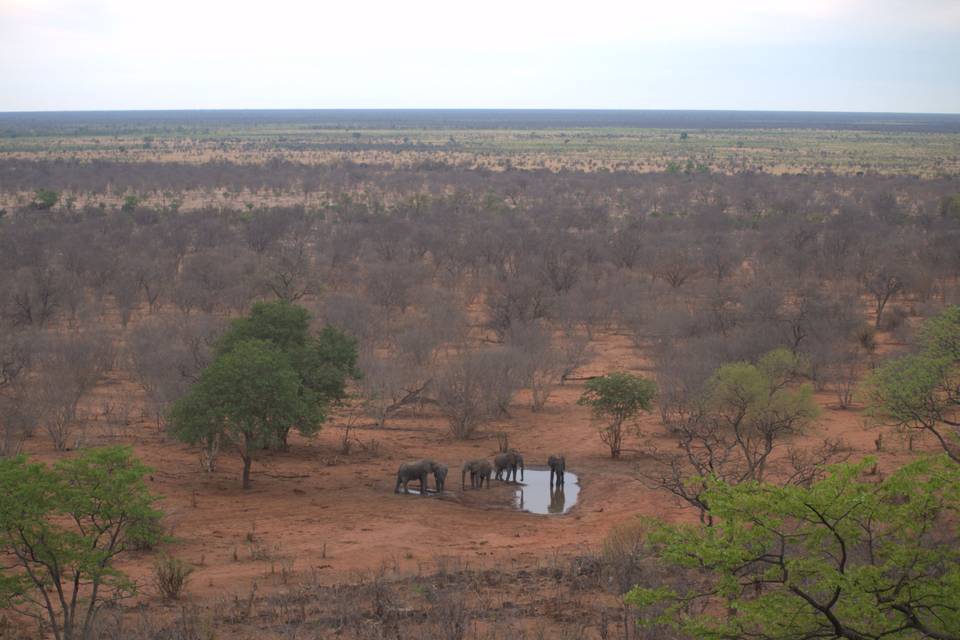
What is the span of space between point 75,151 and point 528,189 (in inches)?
2516

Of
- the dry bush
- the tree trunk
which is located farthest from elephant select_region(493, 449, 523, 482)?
the dry bush

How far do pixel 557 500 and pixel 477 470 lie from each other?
1621 millimetres

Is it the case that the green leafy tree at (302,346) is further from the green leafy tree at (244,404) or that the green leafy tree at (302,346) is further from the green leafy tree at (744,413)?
the green leafy tree at (744,413)

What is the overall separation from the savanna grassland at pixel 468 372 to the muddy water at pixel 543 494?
389mm

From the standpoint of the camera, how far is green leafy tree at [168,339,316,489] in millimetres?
17875

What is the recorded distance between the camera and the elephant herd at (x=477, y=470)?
1808cm

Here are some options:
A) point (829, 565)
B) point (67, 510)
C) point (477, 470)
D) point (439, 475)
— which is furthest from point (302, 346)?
point (829, 565)

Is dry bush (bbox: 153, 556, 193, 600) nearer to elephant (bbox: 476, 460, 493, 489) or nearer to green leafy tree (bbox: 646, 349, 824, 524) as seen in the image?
elephant (bbox: 476, 460, 493, 489)

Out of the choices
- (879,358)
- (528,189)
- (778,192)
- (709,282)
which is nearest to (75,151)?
(528,189)

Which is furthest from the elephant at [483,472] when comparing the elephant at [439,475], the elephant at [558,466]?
the elephant at [558,466]

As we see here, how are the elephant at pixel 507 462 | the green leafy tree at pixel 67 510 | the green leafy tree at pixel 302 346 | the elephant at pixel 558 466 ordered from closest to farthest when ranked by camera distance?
1. the green leafy tree at pixel 67 510
2. the elephant at pixel 558 466
3. the elephant at pixel 507 462
4. the green leafy tree at pixel 302 346

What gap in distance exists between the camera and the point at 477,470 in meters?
18.7

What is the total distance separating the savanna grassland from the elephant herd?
34cm

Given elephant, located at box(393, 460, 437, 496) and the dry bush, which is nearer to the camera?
the dry bush
